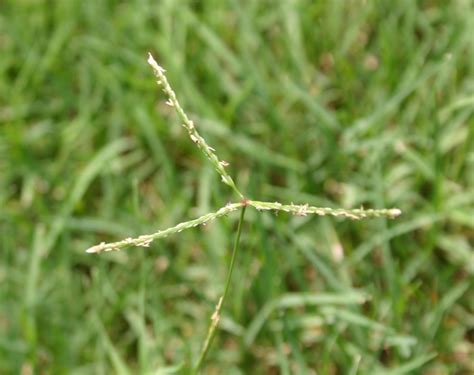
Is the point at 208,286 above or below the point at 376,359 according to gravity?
below

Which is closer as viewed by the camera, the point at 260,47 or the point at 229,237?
the point at 229,237

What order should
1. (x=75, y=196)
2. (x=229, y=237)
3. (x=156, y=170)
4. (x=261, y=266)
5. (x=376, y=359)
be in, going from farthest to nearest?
(x=156, y=170) → (x=75, y=196) → (x=229, y=237) → (x=261, y=266) → (x=376, y=359)

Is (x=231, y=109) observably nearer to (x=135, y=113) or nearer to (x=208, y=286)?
(x=135, y=113)

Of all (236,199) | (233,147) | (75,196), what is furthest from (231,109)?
(75,196)

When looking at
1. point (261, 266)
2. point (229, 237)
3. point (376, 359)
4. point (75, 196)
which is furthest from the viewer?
point (75, 196)

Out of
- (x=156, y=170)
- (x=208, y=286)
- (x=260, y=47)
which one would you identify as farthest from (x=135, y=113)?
(x=208, y=286)

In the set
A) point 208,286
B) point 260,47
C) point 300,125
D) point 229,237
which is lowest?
point 208,286

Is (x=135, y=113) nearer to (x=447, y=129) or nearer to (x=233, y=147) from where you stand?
(x=233, y=147)
